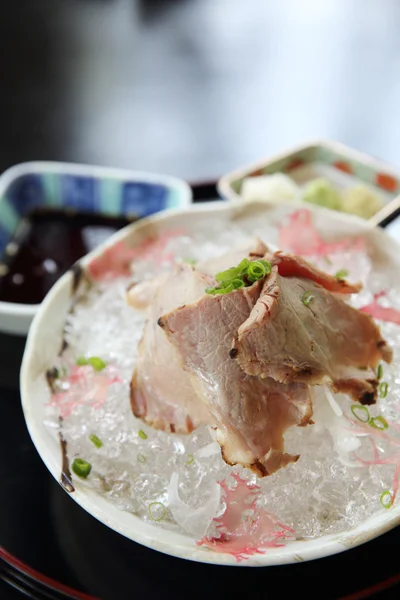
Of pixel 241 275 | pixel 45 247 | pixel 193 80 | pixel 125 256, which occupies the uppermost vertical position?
pixel 241 275

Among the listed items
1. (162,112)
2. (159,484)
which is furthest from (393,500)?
(162,112)

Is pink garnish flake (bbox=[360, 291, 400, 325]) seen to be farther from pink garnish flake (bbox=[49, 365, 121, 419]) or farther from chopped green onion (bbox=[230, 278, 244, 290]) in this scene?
pink garnish flake (bbox=[49, 365, 121, 419])

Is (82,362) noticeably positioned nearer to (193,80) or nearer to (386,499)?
(386,499)

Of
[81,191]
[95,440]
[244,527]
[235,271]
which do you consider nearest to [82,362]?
[95,440]

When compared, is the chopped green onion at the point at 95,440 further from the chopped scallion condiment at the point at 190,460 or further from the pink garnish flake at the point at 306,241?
the pink garnish flake at the point at 306,241

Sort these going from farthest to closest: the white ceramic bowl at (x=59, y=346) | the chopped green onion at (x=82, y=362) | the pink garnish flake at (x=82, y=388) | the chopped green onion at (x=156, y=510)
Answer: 1. the chopped green onion at (x=82, y=362)
2. the pink garnish flake at (x=82, y=388)
3. the chopped green onion at (x=156, y=510)
4. the white ceramic bowl at (x=59, y=346)

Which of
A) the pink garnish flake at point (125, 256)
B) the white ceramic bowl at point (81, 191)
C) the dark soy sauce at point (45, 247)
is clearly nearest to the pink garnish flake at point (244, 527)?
the pink garnish flake at point (125, 256)
